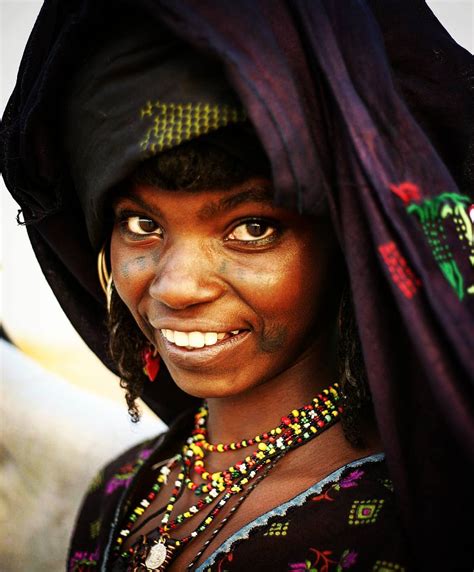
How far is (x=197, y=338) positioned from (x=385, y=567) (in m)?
0.58

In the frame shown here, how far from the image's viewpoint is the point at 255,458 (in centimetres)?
170

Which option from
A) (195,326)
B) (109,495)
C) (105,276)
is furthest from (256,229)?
(109,495)

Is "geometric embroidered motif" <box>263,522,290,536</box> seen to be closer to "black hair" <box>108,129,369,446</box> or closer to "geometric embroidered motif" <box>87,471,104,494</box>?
"black hair" <box>108,129,369,446</box>

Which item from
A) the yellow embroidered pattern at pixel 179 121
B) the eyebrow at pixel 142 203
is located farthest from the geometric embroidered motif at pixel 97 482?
the yellow embroidered pattern at pixel 179 121

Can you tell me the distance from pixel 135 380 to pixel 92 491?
0.44 m

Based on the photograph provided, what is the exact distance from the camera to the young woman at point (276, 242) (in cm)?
119

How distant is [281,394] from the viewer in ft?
5.55

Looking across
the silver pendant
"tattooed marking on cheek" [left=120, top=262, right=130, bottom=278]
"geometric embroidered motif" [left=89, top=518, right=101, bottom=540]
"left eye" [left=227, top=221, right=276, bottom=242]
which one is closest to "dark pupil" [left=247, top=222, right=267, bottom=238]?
"left eye" [left=227, top=221, right=276, bottom=242]

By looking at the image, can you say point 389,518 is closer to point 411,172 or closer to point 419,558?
point 419,558

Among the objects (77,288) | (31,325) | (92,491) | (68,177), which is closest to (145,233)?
(68,177)

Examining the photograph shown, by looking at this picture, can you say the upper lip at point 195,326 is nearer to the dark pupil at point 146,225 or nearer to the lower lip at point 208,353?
the lower lip at point 208,353

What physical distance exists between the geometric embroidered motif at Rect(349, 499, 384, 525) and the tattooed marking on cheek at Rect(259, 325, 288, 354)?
354 millimetres

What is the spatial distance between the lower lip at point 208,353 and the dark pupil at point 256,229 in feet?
0.71

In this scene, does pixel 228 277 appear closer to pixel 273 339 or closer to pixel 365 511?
pixel 273 339
